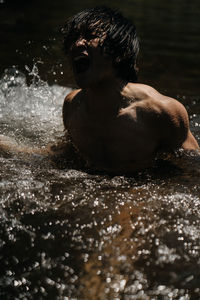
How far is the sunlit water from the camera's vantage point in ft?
6.86

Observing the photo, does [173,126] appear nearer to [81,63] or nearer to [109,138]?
[109,138]

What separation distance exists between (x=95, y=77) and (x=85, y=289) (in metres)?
1.21

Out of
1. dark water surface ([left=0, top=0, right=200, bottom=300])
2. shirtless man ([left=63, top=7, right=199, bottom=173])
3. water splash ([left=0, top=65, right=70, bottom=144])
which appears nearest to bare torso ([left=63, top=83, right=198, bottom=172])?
shirtless man ([left=63, top=7, right=199, bottom=173])

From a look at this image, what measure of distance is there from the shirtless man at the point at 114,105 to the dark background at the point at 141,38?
245cm

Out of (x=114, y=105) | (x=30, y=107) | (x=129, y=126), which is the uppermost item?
(x=114, y=105)

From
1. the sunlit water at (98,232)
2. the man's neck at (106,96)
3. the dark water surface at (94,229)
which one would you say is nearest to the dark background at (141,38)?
the dark water surface at (94,229)

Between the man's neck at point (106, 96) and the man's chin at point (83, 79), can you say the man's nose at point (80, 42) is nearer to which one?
the man's chin at point (83, 79)

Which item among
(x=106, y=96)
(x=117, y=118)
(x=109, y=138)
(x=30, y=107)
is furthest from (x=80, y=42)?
(x=30, y=107)

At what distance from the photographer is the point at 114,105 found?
119 inches

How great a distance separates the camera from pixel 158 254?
2.28 m

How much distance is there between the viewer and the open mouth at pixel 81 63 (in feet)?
9.14

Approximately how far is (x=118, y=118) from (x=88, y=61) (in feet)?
1.36

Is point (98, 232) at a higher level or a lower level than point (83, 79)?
lower

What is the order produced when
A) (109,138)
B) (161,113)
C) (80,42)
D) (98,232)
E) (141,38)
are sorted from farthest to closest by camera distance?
(141,38), (109,138), (161,113), (80,42), (98,232)
